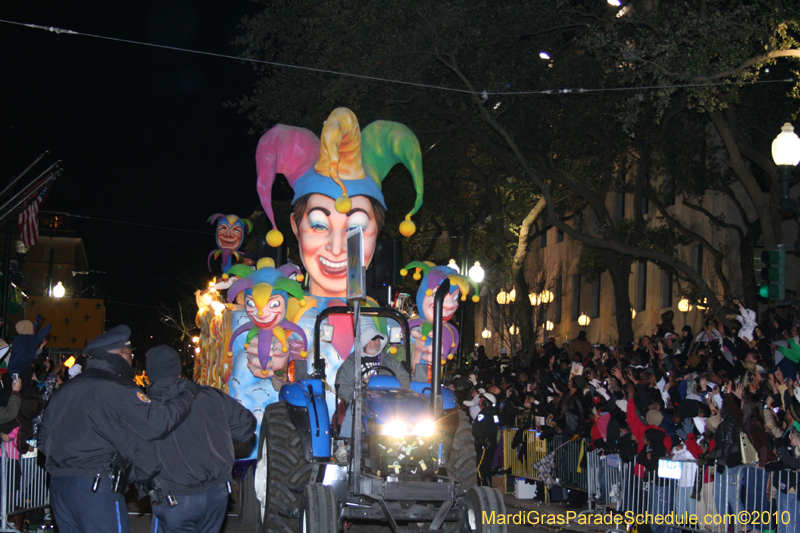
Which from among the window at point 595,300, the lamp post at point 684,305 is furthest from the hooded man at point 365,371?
the window at point 595,300

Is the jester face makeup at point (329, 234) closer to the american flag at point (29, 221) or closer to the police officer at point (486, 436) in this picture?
the police officer at point (486, 436)

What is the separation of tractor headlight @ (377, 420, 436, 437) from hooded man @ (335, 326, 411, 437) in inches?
16.7

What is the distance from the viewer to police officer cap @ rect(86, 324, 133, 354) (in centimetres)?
580

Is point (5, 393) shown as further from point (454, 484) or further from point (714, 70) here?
point (714, 70)

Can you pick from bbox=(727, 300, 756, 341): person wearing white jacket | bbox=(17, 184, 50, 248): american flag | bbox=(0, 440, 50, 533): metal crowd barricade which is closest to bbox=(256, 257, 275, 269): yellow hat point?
bbox=(0, 440, 50, 533): metal crowd barricade

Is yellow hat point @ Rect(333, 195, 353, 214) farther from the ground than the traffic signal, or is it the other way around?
yellow hat point @ Rect(333, 195, 353, 214)

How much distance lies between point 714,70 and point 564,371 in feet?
21.0

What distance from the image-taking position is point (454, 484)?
6930 mm

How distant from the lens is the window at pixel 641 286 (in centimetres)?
3422

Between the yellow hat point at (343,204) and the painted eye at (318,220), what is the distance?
17.7 inches

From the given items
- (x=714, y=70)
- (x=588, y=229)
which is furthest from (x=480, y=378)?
(x=588, y=229)

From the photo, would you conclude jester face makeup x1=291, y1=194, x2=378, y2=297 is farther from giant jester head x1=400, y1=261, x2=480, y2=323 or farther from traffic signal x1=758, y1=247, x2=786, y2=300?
traffic signal x1=758, y1=247, x2=786, y2=300

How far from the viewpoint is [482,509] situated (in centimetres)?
659

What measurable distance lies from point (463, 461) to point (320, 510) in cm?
185
